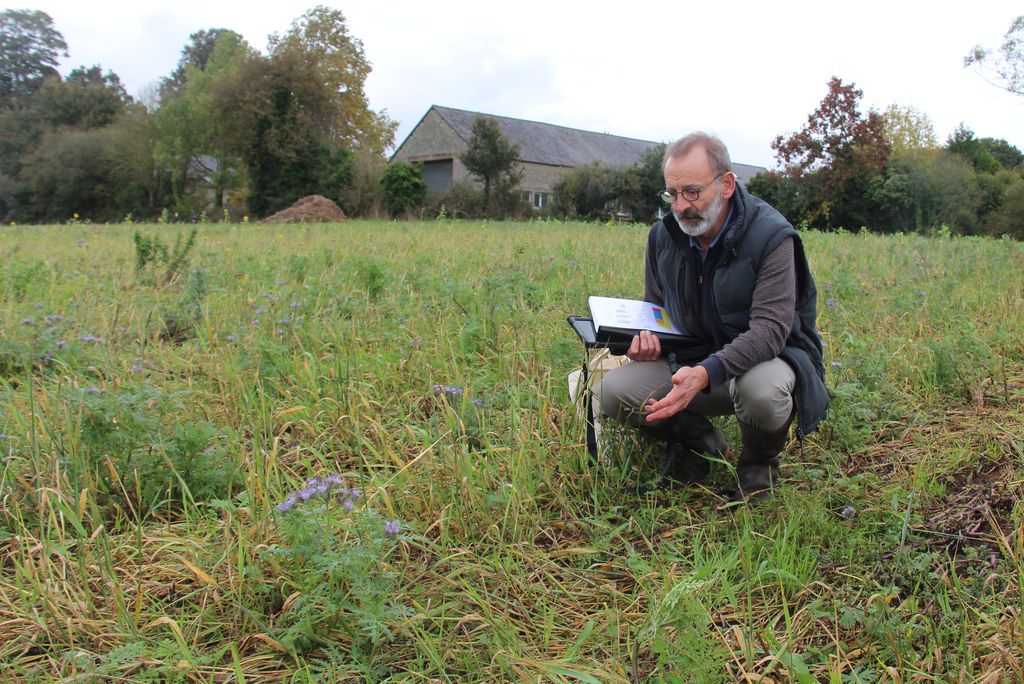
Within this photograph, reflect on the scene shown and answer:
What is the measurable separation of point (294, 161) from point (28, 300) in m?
29.6

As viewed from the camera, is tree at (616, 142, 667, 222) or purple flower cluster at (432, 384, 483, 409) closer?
purple flower cluster at (432, 384, 483, 409)

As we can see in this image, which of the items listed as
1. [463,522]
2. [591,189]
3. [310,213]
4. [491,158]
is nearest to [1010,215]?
[591,189]

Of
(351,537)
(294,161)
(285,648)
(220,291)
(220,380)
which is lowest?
(285,648)

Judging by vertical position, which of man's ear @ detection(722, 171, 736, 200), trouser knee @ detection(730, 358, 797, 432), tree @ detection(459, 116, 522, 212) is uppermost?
tree @ detection(459, 116, 522, 212)

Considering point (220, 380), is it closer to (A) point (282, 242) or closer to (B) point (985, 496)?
(B) point (985, 496)

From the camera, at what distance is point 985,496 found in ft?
9.07

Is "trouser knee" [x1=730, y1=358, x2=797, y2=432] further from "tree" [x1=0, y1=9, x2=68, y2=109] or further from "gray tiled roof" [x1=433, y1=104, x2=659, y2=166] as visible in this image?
"tree" [x1=0, y1=9, x2=68, y2=109]

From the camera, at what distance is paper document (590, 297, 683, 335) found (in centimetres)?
299

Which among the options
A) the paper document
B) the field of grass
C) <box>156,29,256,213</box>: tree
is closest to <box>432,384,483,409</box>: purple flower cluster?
the field of grass

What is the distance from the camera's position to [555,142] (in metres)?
52.1

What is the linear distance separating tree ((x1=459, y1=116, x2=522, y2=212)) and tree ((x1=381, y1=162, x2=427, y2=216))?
8.91 ft

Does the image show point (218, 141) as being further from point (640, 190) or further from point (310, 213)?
point (640, 190)

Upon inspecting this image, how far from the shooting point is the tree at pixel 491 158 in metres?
31.7

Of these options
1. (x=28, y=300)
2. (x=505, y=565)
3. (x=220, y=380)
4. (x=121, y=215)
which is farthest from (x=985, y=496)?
(x=121, y=215)
